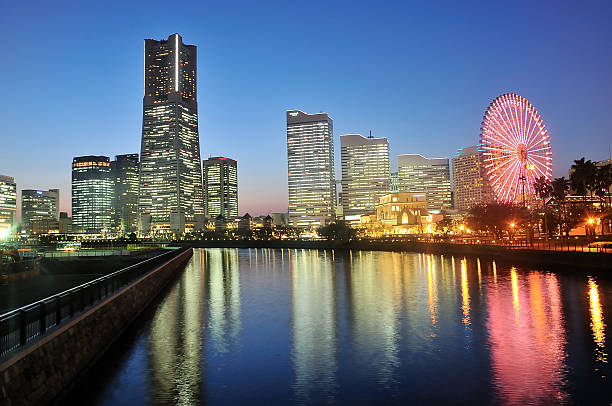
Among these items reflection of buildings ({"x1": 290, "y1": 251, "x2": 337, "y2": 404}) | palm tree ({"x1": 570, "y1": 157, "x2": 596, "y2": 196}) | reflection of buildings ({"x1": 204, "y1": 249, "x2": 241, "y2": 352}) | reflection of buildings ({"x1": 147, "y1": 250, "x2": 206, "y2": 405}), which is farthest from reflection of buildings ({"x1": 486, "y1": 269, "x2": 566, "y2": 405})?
palm tree ({"x1": 570, "y1": 157, "x2": 596, "y2": 196})

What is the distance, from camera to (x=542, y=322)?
26.9m

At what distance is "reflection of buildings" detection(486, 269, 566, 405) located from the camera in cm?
1614

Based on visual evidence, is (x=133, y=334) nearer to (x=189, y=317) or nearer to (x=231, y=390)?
(x=189, y=317)

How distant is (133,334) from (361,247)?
4497 inches

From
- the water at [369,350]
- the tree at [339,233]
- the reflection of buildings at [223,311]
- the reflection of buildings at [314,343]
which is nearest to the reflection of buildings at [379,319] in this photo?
the water at [369,350]

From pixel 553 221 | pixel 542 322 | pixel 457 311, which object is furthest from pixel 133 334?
pixel 553 221

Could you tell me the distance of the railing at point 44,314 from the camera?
1284 cm

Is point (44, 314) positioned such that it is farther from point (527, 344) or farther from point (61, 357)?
point (527, 344)

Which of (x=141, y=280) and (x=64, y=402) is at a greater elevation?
(x=141, y=280)

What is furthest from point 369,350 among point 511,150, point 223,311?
point 511,150

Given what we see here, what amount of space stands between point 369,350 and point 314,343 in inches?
118

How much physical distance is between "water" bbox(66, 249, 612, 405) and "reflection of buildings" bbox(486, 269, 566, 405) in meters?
0.06

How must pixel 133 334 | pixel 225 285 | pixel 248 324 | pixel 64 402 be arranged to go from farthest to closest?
pixel 225 285 < pixel 248 324 < pixel 133 334 < pixel 64 402

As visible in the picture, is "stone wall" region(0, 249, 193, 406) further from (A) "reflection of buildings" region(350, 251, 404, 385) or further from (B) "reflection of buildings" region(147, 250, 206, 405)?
(A) "reflection of buildings" region(350, 251, 404, 385)
